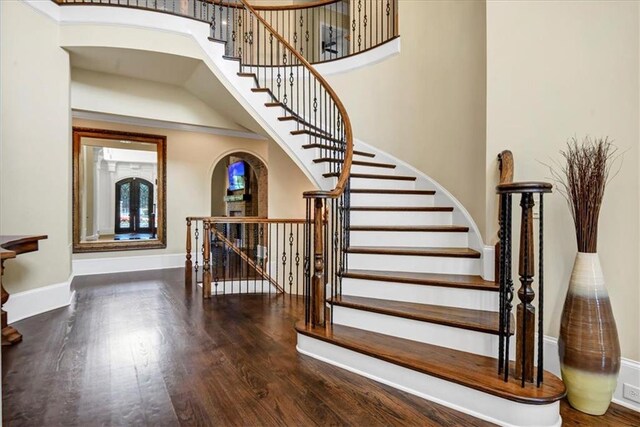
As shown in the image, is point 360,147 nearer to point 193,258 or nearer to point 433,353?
point 433,353

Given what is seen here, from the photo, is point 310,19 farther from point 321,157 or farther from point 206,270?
point 206,270

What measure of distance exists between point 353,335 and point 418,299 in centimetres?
55

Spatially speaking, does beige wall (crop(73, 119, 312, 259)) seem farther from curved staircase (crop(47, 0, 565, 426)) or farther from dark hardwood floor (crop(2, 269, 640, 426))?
dark hardwood floor (crop(2, 269, 640, 426))

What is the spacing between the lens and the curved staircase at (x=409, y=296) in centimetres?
181

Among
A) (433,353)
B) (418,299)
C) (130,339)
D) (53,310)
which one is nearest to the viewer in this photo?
(433,353)

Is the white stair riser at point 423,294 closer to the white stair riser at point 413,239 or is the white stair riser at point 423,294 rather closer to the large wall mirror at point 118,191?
the white stair riser at point 413,239

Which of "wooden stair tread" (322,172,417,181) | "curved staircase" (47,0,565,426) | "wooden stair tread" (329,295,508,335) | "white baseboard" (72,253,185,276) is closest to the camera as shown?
"curved staircase" (47,0,565,426)

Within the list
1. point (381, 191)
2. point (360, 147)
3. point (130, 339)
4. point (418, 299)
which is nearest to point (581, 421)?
point (418, 299)

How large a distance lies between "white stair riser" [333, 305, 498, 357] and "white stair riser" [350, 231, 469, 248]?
0.81 m

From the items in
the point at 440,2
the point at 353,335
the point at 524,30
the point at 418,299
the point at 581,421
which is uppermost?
the point at 440,2

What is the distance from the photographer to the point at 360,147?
4789 mm

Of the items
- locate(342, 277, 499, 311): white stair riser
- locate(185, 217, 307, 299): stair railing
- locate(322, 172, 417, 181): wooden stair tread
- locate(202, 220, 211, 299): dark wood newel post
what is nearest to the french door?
locate(185, 217, 307, 299): stair railing

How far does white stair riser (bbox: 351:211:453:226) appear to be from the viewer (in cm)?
339

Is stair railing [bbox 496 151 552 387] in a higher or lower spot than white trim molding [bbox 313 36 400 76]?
lower
